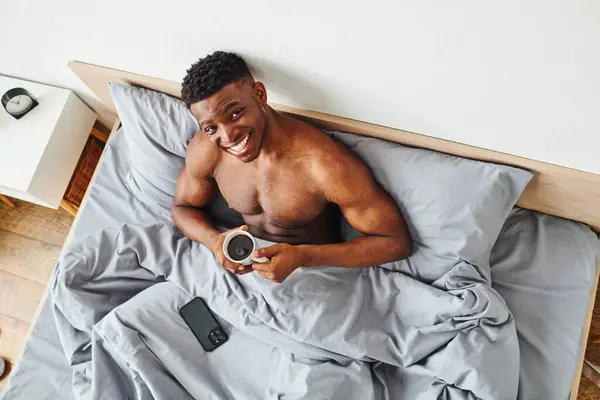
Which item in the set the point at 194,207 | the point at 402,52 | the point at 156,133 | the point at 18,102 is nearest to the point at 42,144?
the point at 18,102

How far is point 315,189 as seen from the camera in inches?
43.4

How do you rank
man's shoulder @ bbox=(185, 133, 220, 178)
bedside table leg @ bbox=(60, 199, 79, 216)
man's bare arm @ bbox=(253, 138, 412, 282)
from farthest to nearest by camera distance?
bedside table leg @ bbox=(60, 199, 79, 216), man's shoulder @ bbox=(185, 133, 220, 178), man's bare arm @ bbox=(253, 138, 412, 282)

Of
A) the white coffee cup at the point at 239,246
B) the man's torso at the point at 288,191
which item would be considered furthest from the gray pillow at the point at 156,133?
the white coffee cup at the point at 239,246

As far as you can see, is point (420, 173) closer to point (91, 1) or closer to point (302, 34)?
point (302, 34)

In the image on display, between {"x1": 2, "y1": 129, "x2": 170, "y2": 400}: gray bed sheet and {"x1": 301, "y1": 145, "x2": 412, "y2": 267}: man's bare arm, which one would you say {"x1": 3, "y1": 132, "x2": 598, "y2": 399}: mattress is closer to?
{"x1": 2, "y1": 129, "x2": 170, "y2": 400}: gray bed sheet

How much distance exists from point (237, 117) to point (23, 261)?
1258mm

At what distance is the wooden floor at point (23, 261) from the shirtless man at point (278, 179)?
845mm

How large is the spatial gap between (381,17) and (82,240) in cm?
98

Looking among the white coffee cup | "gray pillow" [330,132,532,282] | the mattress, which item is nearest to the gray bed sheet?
the mattress

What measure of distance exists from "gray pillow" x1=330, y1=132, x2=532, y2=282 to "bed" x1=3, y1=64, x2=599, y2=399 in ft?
0.12

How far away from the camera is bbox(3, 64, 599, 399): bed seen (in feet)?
3.67

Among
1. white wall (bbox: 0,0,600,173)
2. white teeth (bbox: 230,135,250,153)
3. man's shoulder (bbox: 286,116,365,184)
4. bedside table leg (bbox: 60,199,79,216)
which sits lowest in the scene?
bedside table leg (bbox: 60,199,79,216)

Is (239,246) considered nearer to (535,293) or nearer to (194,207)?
(194,207)

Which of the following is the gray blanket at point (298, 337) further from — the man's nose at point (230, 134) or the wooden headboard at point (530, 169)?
the man's nose at point (230, 134)
